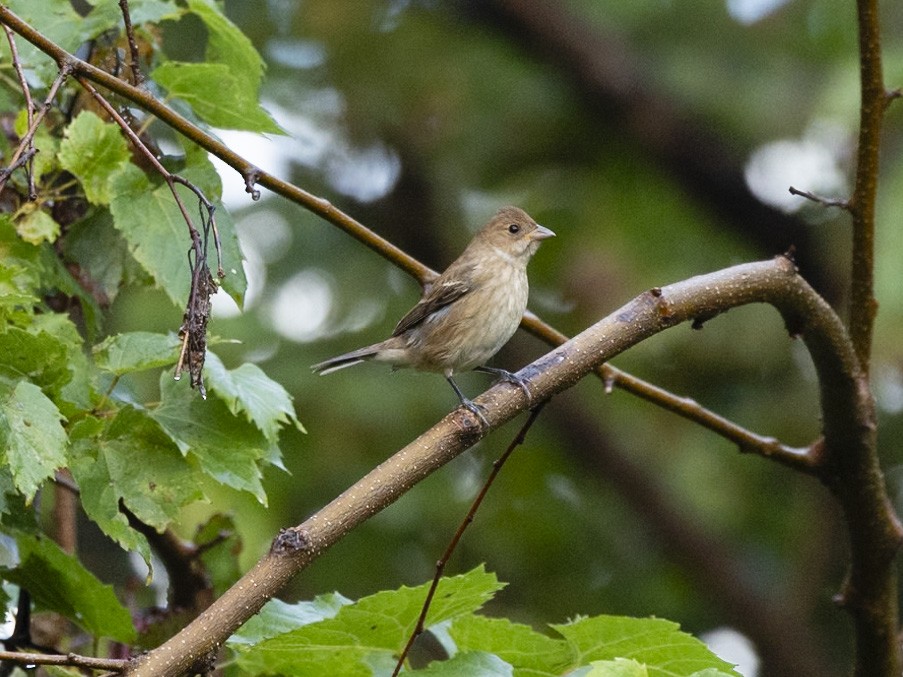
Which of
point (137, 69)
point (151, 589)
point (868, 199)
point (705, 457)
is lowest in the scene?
point (151, 589)

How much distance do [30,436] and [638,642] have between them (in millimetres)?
1362

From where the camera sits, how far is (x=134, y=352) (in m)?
2.86

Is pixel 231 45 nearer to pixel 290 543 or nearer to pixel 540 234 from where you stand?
pixel 290 543

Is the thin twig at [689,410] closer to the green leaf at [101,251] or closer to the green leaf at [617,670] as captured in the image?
the green leaf at [101,251]

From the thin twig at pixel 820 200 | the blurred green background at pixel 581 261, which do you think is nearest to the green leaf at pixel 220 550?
the thin twig at pixel 820 200

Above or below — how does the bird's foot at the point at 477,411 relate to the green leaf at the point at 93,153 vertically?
below

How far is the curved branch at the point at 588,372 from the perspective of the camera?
7.89 ft

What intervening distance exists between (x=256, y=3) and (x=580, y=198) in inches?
121

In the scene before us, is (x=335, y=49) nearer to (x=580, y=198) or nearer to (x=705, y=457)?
(x=580, y=198)

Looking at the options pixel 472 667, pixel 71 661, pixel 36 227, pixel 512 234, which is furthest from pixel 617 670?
pixel 512 234

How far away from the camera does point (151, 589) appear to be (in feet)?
22.2

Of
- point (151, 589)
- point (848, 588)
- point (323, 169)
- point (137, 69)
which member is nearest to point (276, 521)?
point (151, 589)

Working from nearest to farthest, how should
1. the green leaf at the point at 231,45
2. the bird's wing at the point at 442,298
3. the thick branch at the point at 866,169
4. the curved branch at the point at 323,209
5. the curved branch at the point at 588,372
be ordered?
the curved branch at the point at 588,372 < the curved branch at the point at 323,209 < the thick branch at the point at 866,169 < the green leaf at the point at 231,45 < the bird's wing at the point at 442,298

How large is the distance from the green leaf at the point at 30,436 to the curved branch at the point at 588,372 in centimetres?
45
